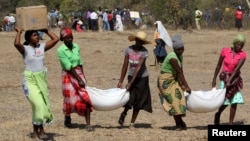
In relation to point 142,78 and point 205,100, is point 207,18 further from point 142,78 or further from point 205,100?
point 142,78

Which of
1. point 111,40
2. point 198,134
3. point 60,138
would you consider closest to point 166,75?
point 198,134

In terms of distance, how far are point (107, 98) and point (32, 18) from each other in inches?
67.8

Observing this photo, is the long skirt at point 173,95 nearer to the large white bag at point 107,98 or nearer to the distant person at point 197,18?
the large white bag at point 107,98

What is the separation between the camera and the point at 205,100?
972 centimetres

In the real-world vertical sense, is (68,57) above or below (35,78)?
above

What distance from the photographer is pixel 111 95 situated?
966 cm

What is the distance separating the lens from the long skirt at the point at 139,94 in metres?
9.72

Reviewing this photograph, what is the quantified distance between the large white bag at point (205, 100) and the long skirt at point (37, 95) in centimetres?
217

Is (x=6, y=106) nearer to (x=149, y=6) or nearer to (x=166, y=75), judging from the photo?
(x=166, y=75)

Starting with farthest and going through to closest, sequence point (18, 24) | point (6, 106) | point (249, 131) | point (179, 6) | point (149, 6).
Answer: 1. point (149, 6)
2. point (179, 6)
3. point (6, 106)
4. point (18, 24)
5. point (249, 131)

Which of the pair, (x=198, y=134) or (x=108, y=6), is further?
(x=108, y=6)

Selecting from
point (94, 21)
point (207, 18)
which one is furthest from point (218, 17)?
point (94, 21)

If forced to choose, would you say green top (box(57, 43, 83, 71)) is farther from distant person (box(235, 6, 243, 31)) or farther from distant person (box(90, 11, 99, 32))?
distant person (box(235, 6, 243, 31))

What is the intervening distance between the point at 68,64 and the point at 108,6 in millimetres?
40013
